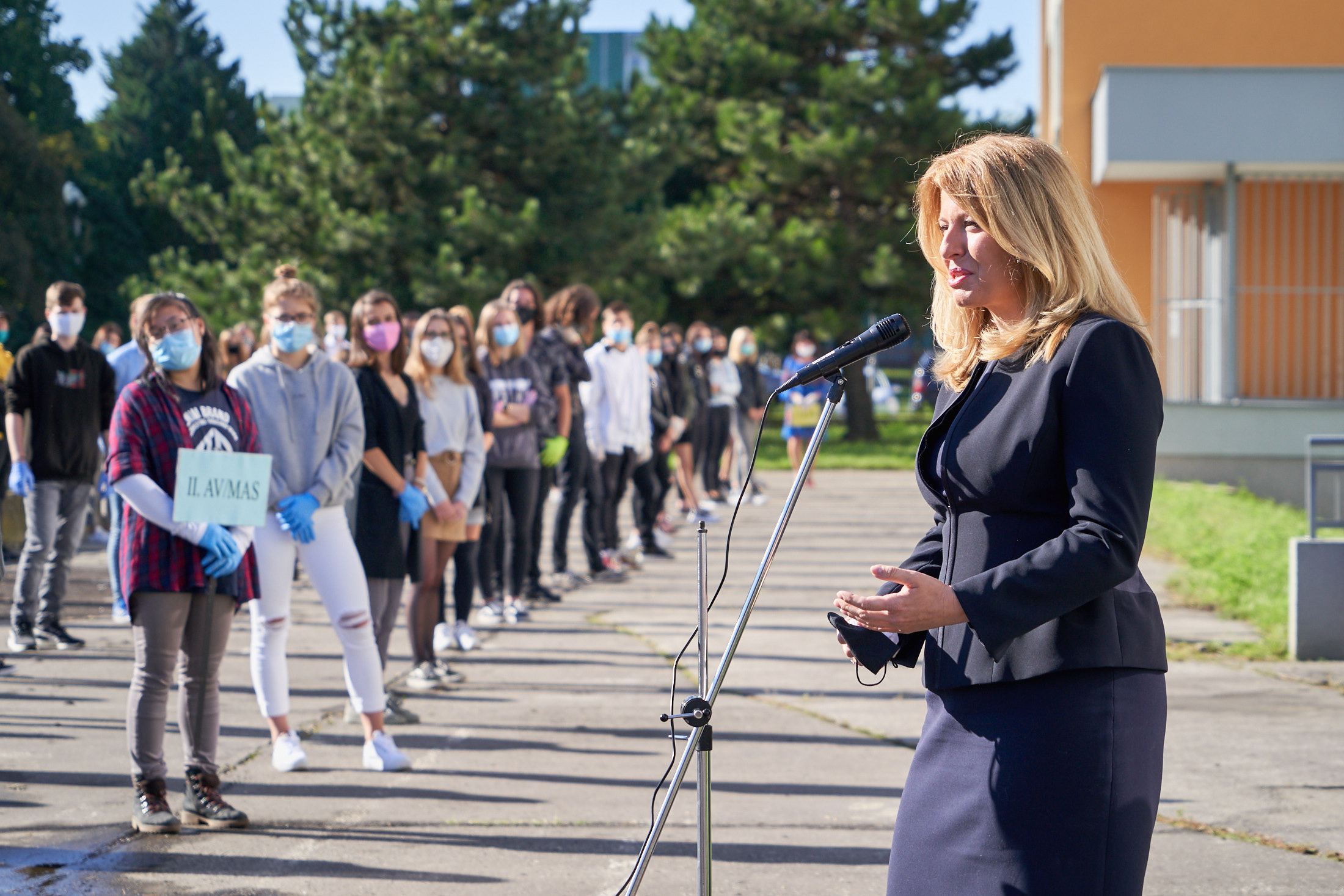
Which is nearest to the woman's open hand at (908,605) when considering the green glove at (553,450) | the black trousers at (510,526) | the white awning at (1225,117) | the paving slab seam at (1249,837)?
the paving slab seam at (1249,837)

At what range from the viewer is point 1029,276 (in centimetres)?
253

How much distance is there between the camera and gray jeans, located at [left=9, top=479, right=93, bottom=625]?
27.8 ft

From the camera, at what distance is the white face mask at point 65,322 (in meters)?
8.57

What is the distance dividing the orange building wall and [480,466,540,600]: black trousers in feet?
42.5

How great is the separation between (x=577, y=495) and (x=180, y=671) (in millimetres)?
6510

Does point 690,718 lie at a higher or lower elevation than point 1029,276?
lower

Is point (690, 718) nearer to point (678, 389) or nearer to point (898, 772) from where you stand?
point (898, 772)

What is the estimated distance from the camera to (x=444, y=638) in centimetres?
848

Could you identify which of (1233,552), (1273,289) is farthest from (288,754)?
(1273,289)

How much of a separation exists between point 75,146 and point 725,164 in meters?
24.3

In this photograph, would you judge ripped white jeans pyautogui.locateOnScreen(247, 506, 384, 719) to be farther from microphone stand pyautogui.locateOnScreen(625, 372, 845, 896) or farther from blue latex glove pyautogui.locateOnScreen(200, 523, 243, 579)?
microphone stand pyautogui.locateOnScreen(625, 372, 845, 896)

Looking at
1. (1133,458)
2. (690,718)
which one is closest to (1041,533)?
(1133,458)

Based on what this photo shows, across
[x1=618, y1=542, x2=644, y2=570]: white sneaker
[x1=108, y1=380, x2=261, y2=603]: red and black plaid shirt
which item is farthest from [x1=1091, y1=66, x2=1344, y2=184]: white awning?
[x1=108, y1=380, x2=261, y2=603]: red and black plaid shirt

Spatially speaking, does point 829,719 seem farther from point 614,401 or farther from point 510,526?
point 614,401
